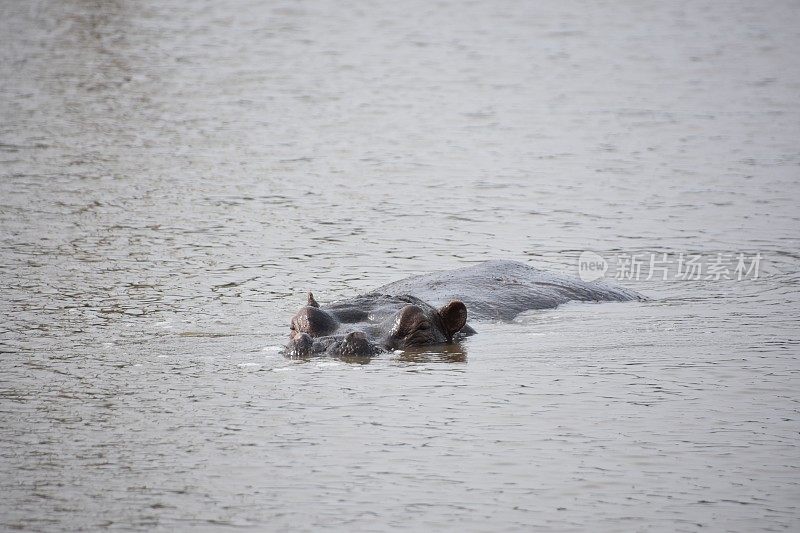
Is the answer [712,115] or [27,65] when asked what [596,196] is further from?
[27,65]

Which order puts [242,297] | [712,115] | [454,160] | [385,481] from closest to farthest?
[385,481] → [242,297] → [454,160] → [712,115]

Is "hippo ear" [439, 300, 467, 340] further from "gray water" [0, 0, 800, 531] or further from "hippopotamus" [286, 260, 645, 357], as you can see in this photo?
"gray water" [0, 0, 800, 531]

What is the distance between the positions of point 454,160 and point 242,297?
27.3ft

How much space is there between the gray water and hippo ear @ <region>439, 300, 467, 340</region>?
0.19 m

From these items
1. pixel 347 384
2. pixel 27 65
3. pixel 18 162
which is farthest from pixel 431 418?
pixel 27 65

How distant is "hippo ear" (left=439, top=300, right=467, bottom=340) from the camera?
9625 millimetres

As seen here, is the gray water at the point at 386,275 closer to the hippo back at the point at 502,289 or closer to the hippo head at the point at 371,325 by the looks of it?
the hippo head at the point at 371,325

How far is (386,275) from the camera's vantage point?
12.5m

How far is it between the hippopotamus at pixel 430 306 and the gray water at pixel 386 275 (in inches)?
7.9

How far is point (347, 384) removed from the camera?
865 centimetres

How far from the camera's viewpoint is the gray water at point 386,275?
22.5 ft

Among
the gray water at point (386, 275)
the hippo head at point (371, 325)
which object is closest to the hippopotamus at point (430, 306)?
the hippo head at point (371, 325)

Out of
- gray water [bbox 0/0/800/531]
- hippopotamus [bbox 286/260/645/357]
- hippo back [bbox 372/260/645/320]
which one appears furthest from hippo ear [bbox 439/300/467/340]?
hippo back [bbox 372/260/645/320]

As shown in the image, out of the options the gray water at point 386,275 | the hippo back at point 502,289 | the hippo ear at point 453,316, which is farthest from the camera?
the hippo back at point 502,289
